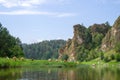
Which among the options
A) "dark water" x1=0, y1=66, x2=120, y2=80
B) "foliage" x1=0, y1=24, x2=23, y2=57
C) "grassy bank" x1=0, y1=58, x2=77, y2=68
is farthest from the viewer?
"foliage" x1=0, y1=24, x2=23, y2=57

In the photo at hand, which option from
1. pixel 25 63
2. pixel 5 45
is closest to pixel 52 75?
pixel 25 63

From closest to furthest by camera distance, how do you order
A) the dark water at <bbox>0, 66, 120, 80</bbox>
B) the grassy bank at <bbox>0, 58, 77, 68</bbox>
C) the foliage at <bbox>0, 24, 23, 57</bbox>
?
the dark water at <bbox>0, 66, 120, 80</bbox>
the grassy bank at <bbox>0, 58, 77, 68</bbox>
the foliage at <bbox>0, 24, 23, 57</bbox>

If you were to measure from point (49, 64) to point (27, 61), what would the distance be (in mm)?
6062

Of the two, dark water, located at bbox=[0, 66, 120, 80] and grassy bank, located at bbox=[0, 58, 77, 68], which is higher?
grassy bank, located at bbox=[0, 58, 77, 68]

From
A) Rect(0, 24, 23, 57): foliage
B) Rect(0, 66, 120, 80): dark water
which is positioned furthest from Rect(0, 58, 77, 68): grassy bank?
Rect(0, 24, 23, 57): foliage

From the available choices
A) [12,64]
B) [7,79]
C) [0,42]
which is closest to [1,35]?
[0,42]

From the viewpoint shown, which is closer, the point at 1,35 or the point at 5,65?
the point at 5,65

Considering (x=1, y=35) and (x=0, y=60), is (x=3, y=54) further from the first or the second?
(x=0, y=60)

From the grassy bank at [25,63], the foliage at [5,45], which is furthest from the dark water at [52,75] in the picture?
the foliage at [5,45]

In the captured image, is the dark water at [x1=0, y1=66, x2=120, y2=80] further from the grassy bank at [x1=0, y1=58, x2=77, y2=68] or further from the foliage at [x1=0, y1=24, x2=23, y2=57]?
the foliage at [x1=0, y1=24, x2=23, y2=57]

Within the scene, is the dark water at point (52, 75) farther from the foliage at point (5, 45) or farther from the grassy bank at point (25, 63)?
the foliage at point (5, 45)

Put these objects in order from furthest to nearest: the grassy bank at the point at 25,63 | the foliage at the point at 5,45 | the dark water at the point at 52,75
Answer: the foliage at the point at 5,45 → the grassy bank at the point at 25,63 → the dark water at the point at 52,75

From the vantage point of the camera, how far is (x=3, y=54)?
333 feet

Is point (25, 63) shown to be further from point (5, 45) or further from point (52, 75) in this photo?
point (52, 75)
